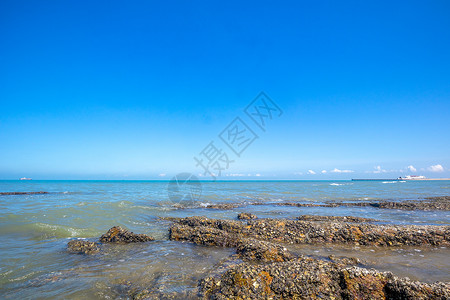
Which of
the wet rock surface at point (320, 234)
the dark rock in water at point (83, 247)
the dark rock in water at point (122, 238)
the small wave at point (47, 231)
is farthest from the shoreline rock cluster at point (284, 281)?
the small wave at point (47, 231)

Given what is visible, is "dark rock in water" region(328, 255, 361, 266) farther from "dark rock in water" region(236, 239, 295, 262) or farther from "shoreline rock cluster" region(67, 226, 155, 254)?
"shoreline rock cluster" region(67, 226, 155, 254)

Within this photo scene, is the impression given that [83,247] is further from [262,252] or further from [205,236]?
[262,252]

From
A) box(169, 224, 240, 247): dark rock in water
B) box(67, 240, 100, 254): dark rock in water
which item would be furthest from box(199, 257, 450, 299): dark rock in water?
box(67, 240, 100, 254): dark rock in water

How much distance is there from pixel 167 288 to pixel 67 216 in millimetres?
13269

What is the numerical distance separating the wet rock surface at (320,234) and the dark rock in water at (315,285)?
342 centimetres

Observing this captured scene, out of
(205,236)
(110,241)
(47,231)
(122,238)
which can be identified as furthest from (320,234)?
(47,231)

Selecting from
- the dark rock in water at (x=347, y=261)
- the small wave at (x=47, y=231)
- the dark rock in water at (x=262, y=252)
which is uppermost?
the dark rock in water at (x=262, y=252)

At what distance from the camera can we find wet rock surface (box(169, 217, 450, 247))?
8.33 m

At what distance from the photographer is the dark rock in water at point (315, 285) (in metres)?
4.04

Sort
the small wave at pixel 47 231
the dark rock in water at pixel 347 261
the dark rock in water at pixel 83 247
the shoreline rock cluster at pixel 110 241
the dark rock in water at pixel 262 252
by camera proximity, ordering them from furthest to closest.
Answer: the small wave at pixel 47 231 < the shoreline rock cluster at pixel 110 241 < the dark rock in water at pixel 83 247 < the dark rock in water at pixel 262 252 < the dark rock in water at pixel 347 261

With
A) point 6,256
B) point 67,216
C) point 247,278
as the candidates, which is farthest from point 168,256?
point 67,216

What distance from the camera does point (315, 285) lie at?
4.39 m

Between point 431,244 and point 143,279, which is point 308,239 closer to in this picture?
point 431,244

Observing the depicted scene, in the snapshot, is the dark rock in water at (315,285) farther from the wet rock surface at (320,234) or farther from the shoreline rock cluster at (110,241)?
the shoreline rock cluster at (110,241)
